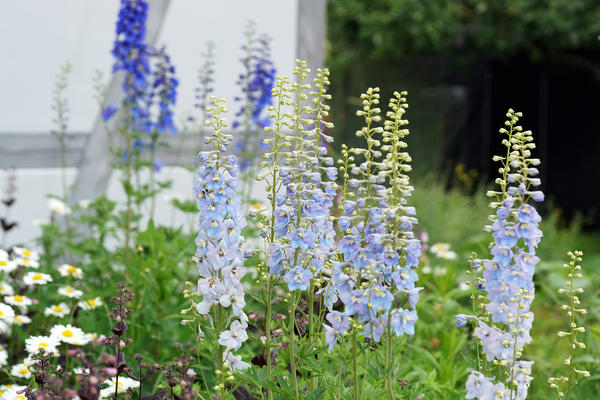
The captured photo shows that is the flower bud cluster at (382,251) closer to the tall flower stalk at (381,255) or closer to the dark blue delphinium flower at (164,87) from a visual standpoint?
the tall flower stalk at (381,255)

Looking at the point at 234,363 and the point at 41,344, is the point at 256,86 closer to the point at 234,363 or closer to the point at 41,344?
the point at 41,344

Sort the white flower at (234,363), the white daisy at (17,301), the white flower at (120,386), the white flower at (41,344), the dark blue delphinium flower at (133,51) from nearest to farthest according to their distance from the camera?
1. the white flower at (234,363)
2. the white flower at (120,386)
3. the white flower at (41,344)
4. the white daisy at (17,301)
5. the dark blue delphinium flower at (133,51)

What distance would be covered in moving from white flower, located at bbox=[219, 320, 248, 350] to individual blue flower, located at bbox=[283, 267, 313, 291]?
16cm

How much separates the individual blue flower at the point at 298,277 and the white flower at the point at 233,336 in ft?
0.54

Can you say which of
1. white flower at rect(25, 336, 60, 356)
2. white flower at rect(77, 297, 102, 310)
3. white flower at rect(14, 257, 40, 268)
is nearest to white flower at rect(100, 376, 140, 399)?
white flower at rect(25, 336, 60, 356)

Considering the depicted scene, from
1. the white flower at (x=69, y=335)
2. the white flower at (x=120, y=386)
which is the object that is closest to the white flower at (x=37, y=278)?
the white flower at (x=69, y=335)

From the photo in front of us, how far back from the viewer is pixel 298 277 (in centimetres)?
152

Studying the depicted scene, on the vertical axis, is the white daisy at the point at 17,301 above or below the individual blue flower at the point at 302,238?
below

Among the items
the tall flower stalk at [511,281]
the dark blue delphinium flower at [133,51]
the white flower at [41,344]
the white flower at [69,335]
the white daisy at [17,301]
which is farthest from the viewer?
the dark blue delphinium flower at [133,51]

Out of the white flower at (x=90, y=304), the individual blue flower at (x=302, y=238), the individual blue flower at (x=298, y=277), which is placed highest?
the individual blue flower at (x=302, y=238)

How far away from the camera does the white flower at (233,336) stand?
1.56m

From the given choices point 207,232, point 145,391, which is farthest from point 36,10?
point 207,232

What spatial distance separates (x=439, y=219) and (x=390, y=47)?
315cm

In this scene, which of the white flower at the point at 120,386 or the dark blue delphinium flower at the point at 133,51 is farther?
the dark blue delphinium flower at the point at 133,51
